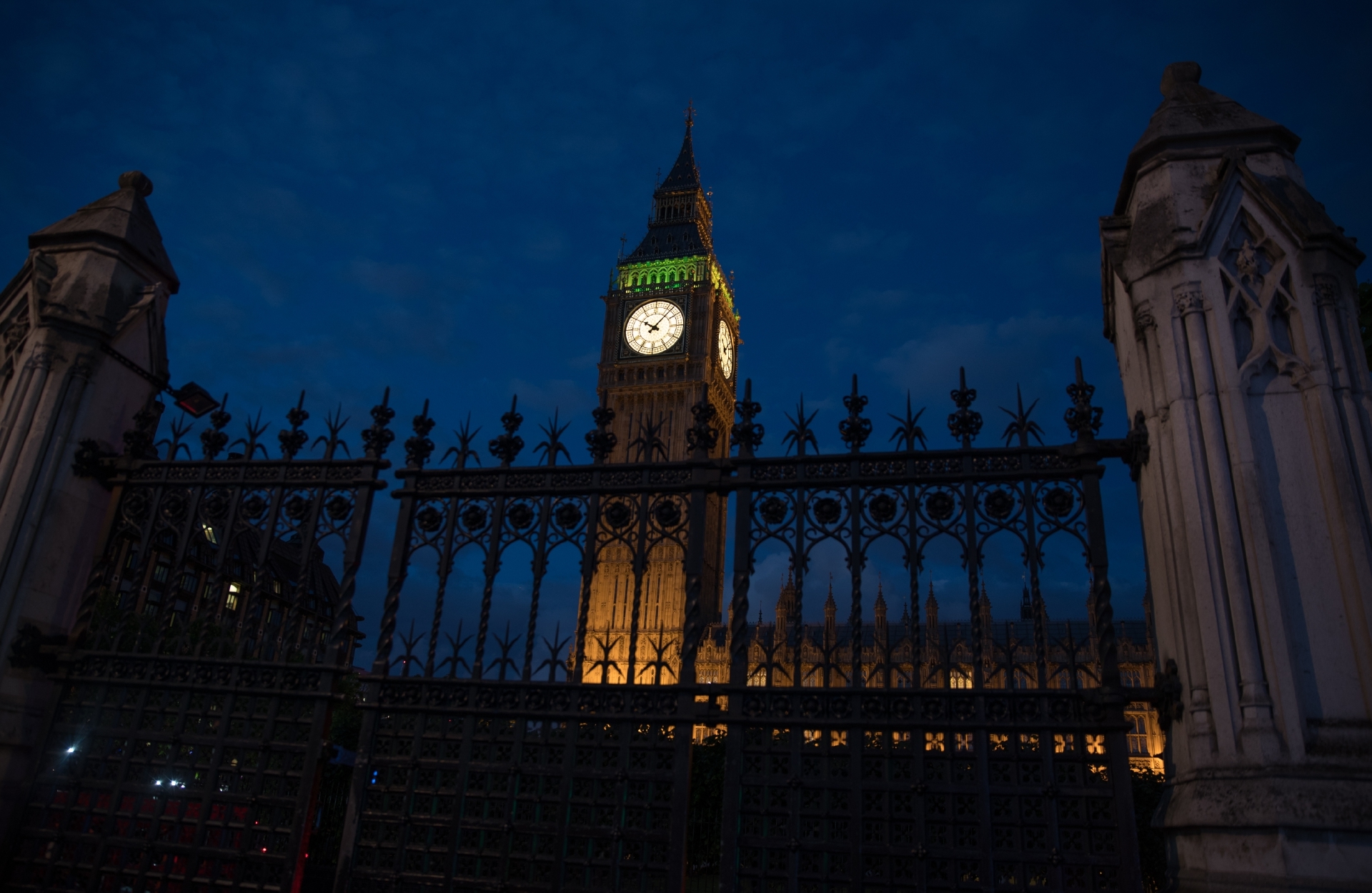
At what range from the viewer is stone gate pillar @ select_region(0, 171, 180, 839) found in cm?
816

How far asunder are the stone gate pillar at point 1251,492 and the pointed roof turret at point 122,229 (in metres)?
9.37

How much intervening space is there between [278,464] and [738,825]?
5432mm

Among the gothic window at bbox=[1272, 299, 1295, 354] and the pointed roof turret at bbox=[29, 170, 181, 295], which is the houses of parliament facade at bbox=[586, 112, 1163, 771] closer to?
the pointed roof turret at bbox=[29, 170, 181, 295]

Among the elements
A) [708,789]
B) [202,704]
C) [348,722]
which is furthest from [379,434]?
[348,722]

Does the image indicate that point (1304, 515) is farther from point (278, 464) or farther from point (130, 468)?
point (130, 468)

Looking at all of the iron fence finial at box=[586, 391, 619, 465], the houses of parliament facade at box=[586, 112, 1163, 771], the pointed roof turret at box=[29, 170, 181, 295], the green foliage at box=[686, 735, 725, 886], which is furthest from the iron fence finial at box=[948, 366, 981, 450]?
the houses of parliament facade at box=[586, 112, 1163, 771]

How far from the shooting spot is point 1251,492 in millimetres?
5887

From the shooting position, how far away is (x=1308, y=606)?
223 inches

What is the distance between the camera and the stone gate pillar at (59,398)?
8.16 m

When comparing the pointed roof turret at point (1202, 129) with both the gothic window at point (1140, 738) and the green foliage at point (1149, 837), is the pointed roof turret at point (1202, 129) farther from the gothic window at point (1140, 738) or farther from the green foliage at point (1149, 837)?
the gothic window at point (1140, 738)

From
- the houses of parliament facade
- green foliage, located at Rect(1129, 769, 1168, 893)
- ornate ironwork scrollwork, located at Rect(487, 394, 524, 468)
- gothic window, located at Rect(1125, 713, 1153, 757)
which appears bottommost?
green foliage, located at Rect(1129, 769, 1168, 893)

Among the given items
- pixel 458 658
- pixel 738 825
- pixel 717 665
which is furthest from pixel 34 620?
pixel 717 665

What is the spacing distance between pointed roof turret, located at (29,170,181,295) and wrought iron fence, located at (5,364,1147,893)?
2739 millimetres

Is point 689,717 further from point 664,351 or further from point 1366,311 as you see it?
point 664,351
